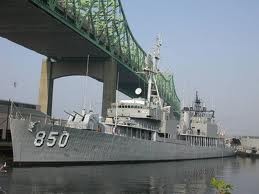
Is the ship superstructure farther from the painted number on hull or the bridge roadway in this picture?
the painted number on hull

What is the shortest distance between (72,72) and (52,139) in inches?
1432

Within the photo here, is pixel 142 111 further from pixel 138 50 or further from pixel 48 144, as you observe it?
pixel 138 50

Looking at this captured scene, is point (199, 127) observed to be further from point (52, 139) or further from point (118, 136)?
point (52, 139)

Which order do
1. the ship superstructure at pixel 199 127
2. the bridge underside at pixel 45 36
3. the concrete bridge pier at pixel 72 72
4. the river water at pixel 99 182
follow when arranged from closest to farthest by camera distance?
1. the river water at pixel 99 182
2. the bridge underside at pixel 45 36
3. the ship superstructure at pixel 199 127
4. the concrete bridge pier at pixel 72 72

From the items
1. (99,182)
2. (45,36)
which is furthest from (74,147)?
(45,36)

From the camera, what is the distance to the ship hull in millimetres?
Answer: 31953

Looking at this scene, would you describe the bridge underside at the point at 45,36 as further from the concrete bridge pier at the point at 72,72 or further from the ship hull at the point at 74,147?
the ship hull at the point at 74,147

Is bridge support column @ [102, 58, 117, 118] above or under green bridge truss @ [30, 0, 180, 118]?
under

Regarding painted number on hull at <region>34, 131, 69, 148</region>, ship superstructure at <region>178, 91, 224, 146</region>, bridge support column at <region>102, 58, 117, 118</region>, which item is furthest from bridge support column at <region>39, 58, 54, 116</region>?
painted number on hull at <region>34, 131, 69, 148</region>

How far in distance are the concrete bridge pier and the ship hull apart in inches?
797

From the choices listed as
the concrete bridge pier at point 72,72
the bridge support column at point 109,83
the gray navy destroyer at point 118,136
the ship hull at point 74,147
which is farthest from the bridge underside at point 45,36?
the ship hull at point 74,147

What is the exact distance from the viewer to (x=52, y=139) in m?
33.5

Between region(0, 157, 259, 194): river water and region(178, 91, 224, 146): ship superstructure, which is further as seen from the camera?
region(178, 91, 224, 146): ship superstructure

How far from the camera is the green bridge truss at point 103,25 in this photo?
49.3 meters
